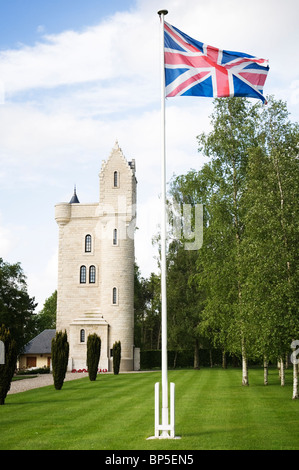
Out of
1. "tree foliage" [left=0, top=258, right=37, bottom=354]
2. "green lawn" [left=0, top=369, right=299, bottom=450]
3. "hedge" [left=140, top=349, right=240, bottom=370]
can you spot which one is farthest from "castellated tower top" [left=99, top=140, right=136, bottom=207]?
"green lawn" [left=0, top=369, right=299, bottom=450]

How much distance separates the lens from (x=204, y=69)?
44.5 feet

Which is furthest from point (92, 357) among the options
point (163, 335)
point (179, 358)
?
point (163, 335)

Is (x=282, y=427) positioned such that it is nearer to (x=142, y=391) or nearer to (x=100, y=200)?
(x=142, y=391)

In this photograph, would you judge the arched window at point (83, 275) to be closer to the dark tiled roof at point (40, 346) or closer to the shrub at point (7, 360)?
the dark tiled roof at point (40, 346)

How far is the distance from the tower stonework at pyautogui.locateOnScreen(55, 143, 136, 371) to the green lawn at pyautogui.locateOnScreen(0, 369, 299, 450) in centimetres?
2485

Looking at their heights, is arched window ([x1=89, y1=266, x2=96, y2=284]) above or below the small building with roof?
above

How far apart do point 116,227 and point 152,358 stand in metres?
15.3

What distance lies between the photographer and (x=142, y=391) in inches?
992

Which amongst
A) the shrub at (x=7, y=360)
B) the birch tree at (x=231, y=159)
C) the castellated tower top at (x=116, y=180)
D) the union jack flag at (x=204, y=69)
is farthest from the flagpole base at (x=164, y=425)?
the castellated tower top at (x=116, y=180)

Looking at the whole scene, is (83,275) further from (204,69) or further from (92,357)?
(204,69)

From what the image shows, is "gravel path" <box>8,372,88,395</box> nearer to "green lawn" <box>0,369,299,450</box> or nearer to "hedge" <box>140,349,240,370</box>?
"green lawn" <box>0,369,299,450</box>

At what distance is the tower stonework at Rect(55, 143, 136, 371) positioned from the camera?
48.8 meters

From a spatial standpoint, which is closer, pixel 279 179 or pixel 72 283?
pixel 279 179

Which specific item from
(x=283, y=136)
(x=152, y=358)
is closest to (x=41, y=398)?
(x=283, y=136)
